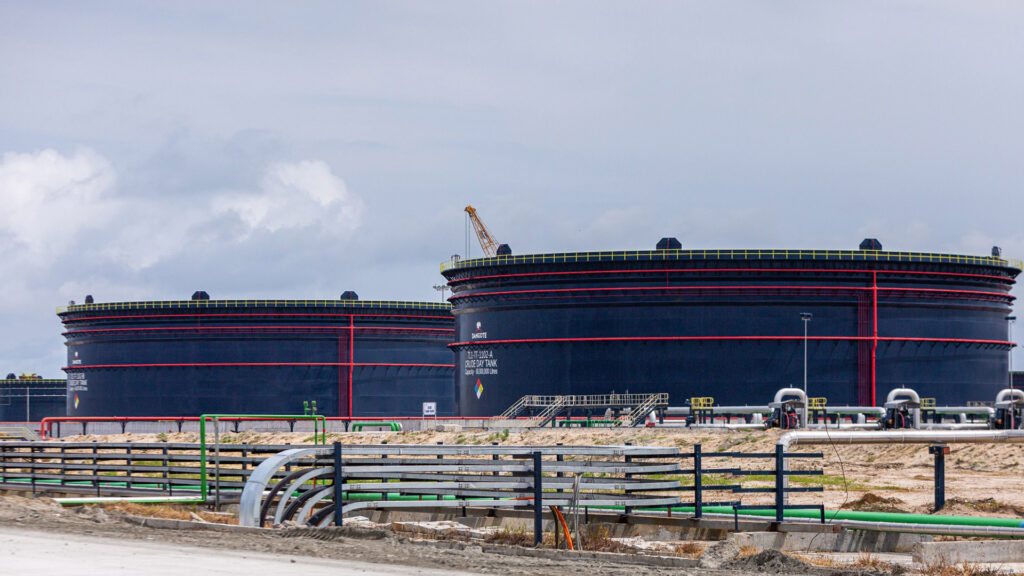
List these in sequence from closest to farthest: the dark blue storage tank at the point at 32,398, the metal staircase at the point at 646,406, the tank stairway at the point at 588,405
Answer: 1. the metal staircase at the point at 646,406
2. the tank stairway at the point at 588,405
3. the dark blue storage tank at the point at 32,398

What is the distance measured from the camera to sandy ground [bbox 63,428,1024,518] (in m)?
27.7

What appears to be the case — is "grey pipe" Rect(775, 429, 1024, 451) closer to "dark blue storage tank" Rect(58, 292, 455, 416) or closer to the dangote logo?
the dangote logo

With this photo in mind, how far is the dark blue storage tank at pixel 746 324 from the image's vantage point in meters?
65.3

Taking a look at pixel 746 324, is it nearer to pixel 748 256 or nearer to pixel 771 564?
pixel 748 256

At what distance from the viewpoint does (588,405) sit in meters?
66.0

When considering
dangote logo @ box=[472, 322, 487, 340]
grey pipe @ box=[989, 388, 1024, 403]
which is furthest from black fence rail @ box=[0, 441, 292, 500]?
dangote logo @ box=[472, 322, 487, 340]

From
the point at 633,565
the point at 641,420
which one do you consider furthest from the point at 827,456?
the point at 633,565

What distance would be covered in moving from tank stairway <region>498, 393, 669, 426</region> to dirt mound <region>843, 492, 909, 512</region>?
36107mm

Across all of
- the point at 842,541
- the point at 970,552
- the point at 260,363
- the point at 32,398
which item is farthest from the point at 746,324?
the point at 32,398

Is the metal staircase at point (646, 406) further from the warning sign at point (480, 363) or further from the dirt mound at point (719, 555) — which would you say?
the dirt mound at point (719, 555)

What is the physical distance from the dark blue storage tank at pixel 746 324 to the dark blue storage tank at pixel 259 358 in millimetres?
20867

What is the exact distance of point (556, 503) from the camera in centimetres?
2156

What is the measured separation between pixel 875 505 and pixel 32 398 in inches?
4494

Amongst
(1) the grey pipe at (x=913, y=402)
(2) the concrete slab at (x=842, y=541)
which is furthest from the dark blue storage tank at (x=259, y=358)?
(2) the concrete slab at (x=842, y=541)
